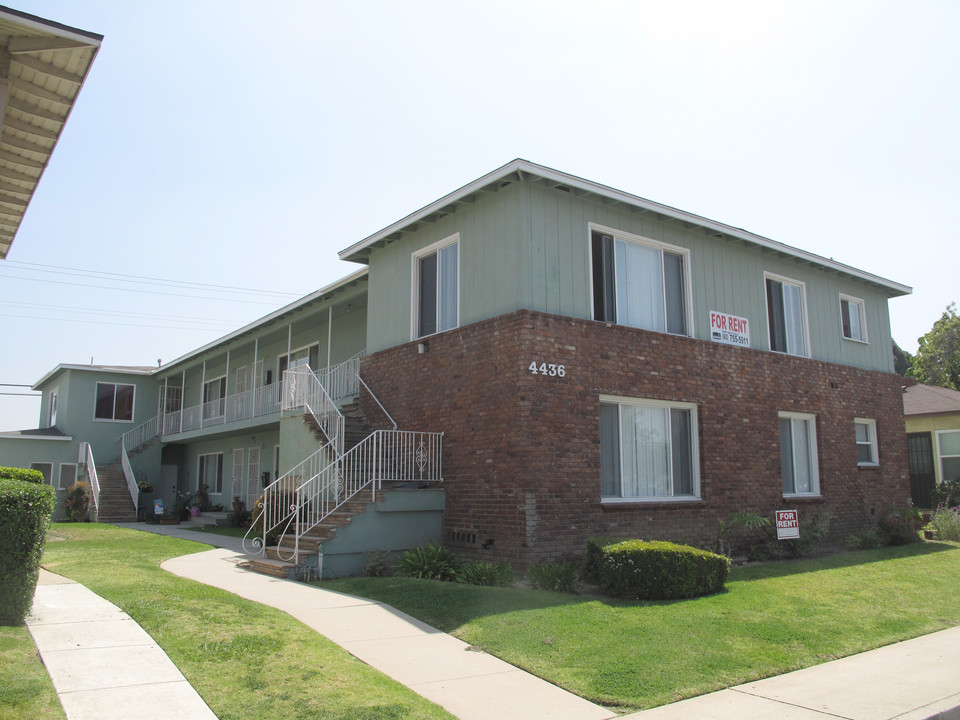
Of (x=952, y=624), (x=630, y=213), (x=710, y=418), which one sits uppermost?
(x=630, y=213)

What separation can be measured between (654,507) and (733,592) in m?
2.76

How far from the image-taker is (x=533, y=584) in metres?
10.5

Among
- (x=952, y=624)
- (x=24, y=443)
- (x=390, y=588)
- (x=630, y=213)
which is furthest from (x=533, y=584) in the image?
(x=24, y=443)

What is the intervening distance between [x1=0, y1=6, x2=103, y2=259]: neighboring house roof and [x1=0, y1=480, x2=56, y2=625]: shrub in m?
2.78

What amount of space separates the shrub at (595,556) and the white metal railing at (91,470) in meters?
19.6

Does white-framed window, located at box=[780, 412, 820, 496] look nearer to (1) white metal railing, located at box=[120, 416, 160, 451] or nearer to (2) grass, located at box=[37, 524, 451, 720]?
(2) grass, located at box=[37, 524, 451, 720]

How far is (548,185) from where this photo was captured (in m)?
12.6

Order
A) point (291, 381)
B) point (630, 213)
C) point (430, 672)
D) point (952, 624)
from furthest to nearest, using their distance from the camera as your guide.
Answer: point (291, 381) → point (630, 213) → point (952, 624) → point (430, 672)

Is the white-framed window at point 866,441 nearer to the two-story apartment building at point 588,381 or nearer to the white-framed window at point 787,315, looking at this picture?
the two-story apartment building at point 588,381

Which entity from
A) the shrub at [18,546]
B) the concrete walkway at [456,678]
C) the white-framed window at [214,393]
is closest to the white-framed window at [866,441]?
the concrete walkway at [456,678]

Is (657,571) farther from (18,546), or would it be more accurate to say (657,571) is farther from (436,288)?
(18,546)

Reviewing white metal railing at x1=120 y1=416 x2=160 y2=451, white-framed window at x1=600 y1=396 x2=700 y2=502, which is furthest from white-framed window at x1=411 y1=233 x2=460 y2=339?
white metal railing at x1=120 y1=416 x2=160 y2=451

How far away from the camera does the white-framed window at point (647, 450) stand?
12750 millimetres

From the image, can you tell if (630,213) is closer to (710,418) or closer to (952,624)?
(710,418)
